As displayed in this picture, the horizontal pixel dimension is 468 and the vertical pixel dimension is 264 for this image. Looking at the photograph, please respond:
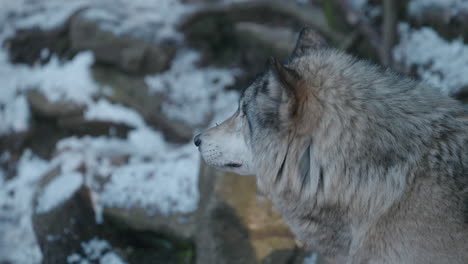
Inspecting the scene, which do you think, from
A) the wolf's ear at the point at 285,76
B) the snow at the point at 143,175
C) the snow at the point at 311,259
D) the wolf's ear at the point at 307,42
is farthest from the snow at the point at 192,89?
the wolf's ear at the point at 285,76

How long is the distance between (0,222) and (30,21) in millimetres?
3796

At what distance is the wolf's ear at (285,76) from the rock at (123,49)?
409 centimetres

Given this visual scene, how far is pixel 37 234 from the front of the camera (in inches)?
Answer: 136

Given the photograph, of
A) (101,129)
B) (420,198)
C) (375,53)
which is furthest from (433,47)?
(101,129)

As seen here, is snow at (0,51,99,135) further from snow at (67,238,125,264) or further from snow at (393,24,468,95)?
snow at (393,24,468,95)

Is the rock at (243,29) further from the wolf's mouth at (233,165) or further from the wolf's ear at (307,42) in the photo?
the wolf's mouth at (233,165)

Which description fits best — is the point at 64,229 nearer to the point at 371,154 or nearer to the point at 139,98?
the point at 139,98

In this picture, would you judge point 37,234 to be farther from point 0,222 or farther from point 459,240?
point 459,240

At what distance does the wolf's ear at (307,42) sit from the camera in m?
2.23

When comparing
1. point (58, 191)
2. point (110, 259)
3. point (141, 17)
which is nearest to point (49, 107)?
point (141, 17)

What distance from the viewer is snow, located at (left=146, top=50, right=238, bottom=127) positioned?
17.1 ft

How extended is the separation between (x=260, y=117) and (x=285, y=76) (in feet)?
0.98

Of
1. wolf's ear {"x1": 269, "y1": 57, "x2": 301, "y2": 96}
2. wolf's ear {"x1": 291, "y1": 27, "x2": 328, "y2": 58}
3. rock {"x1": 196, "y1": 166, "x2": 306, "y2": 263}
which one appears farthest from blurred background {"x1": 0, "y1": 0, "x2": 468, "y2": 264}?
wolf's ear {"x1": 269, "y1": 57, "x2": 301, "y2": 96}

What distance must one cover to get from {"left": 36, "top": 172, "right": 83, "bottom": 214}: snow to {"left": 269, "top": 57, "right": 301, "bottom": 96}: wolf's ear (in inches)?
106
